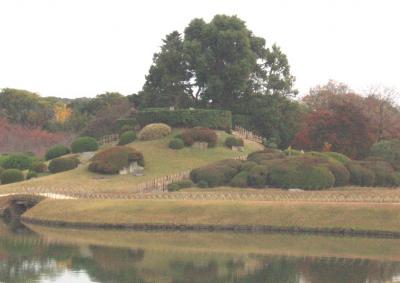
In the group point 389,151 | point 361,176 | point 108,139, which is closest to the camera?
point 361,176

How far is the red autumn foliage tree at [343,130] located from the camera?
66.9 metres

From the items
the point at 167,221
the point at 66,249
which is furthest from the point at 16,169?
the point at 66,249

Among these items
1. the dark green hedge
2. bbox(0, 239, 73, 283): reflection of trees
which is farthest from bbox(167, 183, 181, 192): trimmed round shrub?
the dark green hedge

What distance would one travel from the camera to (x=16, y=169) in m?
65.4

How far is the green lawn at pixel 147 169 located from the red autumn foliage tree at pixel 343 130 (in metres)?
7.56

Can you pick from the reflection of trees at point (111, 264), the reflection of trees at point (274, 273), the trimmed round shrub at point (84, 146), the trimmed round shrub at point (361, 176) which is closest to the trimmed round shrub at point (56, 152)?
the trimmed round shrub at point (84, 146)

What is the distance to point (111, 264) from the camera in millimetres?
33719

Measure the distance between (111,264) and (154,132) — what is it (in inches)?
1589

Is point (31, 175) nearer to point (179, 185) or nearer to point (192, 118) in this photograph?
point (179, 185)

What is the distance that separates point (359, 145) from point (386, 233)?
91.7 ft

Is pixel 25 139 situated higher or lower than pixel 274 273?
higher

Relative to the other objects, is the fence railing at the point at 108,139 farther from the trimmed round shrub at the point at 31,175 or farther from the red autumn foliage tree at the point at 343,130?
the red autumn foliage tree at the point at 343,130

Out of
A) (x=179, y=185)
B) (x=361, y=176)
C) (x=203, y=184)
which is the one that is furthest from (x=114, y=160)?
(x=361, y=176)

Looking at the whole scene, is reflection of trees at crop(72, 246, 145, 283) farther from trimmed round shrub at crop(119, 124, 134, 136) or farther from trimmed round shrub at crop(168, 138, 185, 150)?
trimmed round shrub at crop(119, 124, 134, 136)
